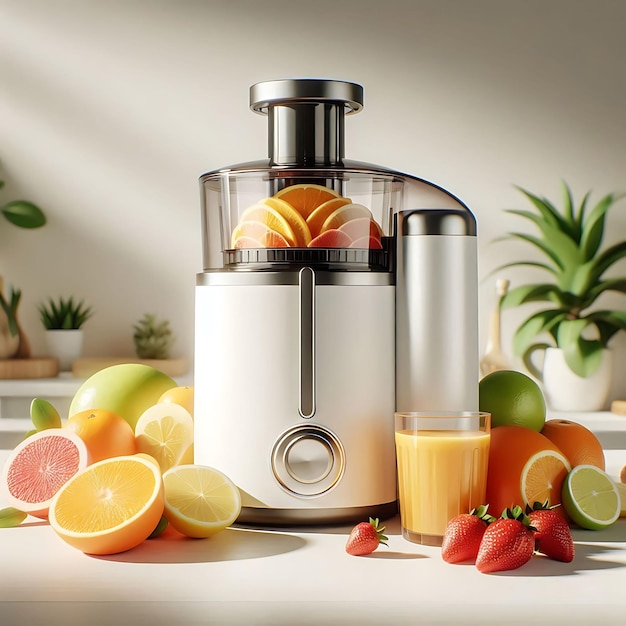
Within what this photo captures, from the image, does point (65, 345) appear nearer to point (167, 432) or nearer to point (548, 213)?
point (548, 213)

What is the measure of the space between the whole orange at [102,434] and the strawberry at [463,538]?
1.21 feet

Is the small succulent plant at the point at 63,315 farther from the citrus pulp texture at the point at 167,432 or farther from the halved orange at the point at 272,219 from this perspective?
the halved orange at the point at 272,219

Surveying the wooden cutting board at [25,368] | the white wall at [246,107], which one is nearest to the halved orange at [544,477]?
the white wall at [246,107]

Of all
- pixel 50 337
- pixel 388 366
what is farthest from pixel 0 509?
pixel 50 337

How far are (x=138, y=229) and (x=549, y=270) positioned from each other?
1.40 metres

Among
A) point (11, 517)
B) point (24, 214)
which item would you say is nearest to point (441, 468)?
point (11, 517)

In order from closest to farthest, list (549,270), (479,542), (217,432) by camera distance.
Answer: (479,542) → (217,432) → (549,270)

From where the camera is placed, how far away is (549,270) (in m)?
2.86

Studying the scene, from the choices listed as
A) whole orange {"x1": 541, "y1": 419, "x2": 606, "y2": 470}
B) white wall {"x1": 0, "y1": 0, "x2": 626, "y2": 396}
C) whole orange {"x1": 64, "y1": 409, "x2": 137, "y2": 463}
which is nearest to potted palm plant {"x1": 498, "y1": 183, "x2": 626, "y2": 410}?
white wall {"x1": 0, "y1": 0, "x2": 626, "y2": 396}

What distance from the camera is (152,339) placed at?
9.50 ft

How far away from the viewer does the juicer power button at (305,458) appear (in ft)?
2.84

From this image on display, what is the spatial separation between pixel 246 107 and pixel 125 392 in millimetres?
2081

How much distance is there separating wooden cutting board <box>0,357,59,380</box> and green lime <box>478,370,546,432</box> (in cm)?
209

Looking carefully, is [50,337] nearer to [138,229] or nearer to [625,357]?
[138,229]
